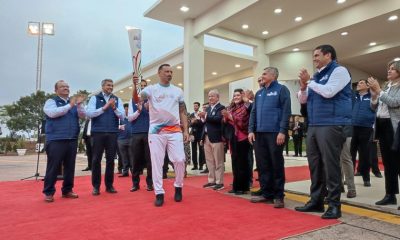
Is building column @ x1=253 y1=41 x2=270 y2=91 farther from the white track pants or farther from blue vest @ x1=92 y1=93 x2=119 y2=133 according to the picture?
the white track pants

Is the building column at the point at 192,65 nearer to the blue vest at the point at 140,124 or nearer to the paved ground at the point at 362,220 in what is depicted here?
the blue vest at the point at 140,124

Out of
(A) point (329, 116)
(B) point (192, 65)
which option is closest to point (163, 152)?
(A) point (329, 116)

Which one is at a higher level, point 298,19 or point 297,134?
point 298,19

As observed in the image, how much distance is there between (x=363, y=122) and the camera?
5480 mm

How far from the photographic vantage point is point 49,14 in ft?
144

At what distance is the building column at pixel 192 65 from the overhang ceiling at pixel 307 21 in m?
0.62

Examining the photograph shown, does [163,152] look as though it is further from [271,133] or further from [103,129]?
[271,133]

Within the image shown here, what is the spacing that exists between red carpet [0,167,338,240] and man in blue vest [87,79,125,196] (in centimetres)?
37

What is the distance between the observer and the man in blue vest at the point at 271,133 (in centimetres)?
415

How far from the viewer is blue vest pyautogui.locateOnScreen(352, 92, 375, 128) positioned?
5.41 meters

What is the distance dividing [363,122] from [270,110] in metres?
2.17

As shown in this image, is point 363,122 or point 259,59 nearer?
point 363,122

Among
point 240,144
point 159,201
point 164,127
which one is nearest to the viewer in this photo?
point 159,201

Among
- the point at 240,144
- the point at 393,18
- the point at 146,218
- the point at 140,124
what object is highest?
the point at 393,18
